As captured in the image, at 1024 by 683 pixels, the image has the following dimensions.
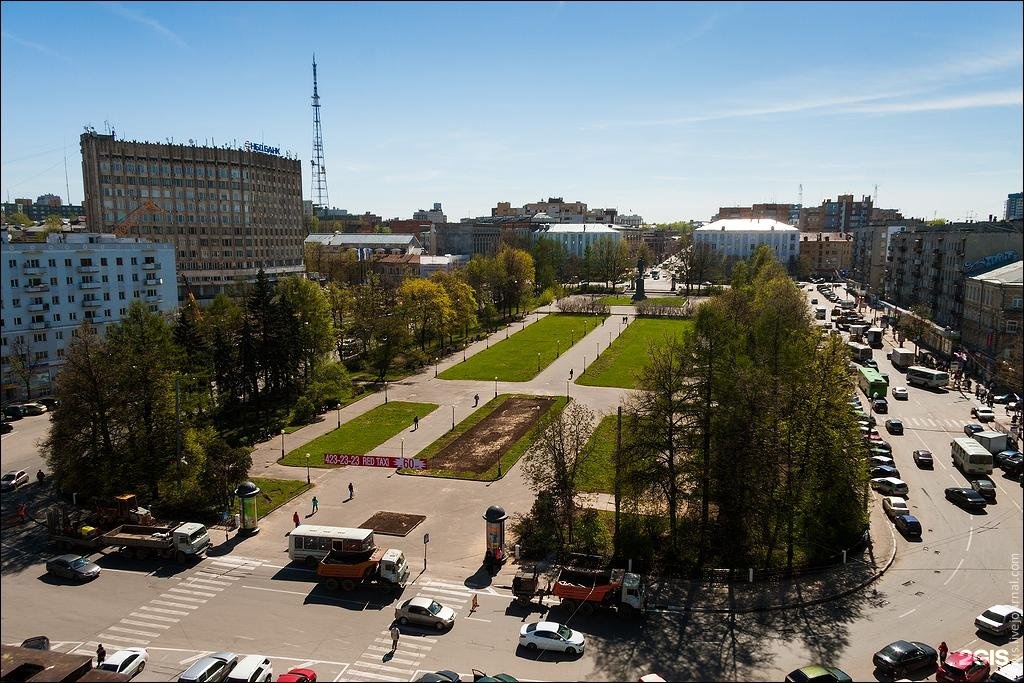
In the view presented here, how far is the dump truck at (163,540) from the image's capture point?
29.7 meters

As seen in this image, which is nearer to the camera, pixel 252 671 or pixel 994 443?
pixel 252 671

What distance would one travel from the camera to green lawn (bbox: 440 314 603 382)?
66.1 metres

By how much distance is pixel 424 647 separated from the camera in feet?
76.6

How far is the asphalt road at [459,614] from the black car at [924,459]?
6.52 m

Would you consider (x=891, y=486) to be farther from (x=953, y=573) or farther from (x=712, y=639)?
(x=712, y=639)

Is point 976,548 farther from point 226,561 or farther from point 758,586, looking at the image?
point 226,561

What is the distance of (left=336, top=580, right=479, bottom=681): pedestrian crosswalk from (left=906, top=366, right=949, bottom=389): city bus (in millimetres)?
51743

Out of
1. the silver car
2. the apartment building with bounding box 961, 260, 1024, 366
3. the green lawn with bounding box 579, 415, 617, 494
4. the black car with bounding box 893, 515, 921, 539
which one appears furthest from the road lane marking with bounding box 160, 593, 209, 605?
the apartment building with bounding box 961, 260, 1024, 366

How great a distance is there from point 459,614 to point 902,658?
46.8 feet

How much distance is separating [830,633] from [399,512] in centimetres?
1941

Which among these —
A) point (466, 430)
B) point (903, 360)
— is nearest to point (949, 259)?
point (903, 360)

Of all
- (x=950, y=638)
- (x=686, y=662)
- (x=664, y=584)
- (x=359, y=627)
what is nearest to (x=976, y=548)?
(x=950, y=638)

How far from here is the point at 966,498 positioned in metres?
35.5

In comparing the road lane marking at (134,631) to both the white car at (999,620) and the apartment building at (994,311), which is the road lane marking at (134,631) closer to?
the white car at (999,620)
